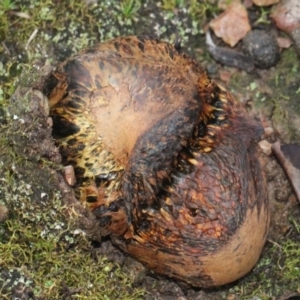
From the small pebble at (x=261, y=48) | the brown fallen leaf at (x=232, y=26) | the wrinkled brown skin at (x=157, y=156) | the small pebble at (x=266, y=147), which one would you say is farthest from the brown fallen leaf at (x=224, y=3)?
the wrinkled brown skin at (x=157, y=156)

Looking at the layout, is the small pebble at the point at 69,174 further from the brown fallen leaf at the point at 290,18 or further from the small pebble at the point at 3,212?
the brown fallen leaf at the point at 290,18

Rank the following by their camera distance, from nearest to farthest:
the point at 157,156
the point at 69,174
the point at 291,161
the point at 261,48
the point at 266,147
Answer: the point at 157,156, the point at 69,174, the point at 291,161, the point at 266,147, the point at 261,48

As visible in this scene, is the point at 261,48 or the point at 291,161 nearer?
the point at 291,161

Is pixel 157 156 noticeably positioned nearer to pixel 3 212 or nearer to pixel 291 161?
pixel 3 212

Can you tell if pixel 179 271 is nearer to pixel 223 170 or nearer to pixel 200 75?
pixel 223 170

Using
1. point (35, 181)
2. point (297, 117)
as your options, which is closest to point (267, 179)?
point (297, 117)

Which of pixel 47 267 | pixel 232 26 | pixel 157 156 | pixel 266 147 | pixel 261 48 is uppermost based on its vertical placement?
pixel 232 26

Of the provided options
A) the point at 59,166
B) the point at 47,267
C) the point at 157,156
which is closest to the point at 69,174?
the point at 59,166

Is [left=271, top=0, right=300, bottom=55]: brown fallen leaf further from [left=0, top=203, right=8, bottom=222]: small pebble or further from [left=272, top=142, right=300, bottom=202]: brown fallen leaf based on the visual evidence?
[left=0, top=203, right=8, bottom=222]: small pebble
